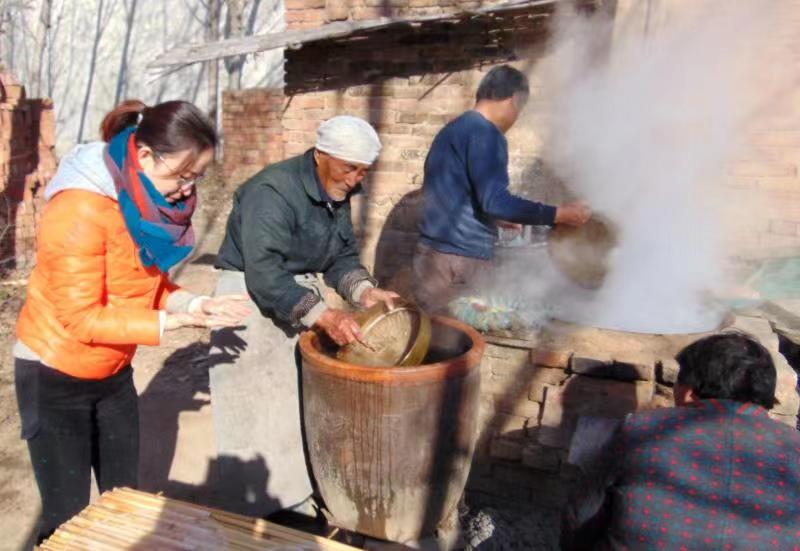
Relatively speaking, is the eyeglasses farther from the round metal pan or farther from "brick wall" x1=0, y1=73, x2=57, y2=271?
"brick wall" x1=0, y1=73, x2=57, y2=271

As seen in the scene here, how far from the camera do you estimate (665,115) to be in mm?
4633

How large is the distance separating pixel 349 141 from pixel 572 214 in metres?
1.48

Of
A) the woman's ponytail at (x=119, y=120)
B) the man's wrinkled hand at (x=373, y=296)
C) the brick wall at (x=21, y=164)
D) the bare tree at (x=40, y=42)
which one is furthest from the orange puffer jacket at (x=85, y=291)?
the bare tree at (x=40, y=42)

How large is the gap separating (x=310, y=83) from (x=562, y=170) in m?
2.19

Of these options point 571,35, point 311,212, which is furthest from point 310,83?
point 311,212

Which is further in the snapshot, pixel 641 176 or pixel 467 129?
pixel 641 176

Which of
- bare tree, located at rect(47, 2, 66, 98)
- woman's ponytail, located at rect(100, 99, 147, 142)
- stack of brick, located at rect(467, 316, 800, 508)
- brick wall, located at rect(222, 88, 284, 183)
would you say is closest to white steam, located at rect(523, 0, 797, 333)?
stack of brick, located at rect(467, 316, 800, 508)

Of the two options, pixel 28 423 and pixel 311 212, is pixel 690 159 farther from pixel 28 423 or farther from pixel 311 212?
pixel 28 423

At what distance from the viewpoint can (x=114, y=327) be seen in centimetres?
214

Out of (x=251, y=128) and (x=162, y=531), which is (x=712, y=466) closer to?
(x=162, y=531)

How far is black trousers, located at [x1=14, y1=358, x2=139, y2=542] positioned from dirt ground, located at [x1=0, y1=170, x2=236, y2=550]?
1.23m

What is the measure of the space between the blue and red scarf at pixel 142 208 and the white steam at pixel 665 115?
251 centimetres

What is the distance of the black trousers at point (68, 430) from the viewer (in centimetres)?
221

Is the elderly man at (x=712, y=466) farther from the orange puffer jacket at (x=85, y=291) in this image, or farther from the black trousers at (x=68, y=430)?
the black trousers at (x=68, y=430)
